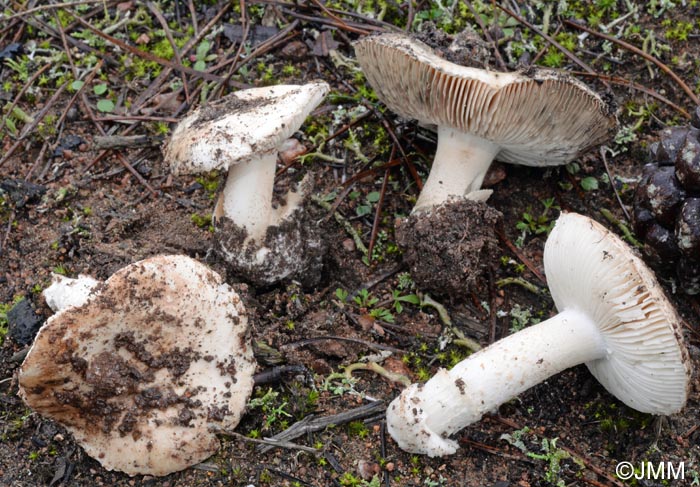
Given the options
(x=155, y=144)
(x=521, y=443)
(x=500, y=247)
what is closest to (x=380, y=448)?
(x=521, y=443)

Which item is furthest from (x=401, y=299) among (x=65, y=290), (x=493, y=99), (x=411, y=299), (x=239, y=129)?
(x=65, y=290)

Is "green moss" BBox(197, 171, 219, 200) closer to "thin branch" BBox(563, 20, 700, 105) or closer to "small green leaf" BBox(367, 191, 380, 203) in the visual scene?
"small green leaf" BBox(367, 191, 380, 203)

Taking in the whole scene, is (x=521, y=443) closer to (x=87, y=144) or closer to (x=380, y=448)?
(x=380, y=448)

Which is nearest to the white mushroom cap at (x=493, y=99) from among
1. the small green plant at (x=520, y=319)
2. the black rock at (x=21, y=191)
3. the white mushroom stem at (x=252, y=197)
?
the white mushroom stem at (x=252, y=197)

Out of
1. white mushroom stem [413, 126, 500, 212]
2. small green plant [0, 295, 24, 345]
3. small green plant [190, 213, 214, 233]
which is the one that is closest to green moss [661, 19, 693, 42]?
white mushroom stem [413, 126, 500, 212]

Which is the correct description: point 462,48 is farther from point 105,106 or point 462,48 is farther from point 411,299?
point 105,106

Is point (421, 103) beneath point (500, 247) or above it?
above
